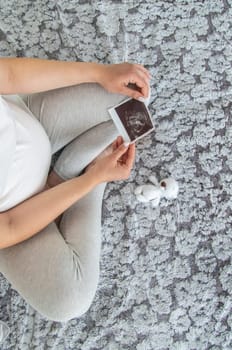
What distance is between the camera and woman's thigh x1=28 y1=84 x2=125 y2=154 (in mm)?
1108

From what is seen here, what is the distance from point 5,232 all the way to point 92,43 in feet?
2.12

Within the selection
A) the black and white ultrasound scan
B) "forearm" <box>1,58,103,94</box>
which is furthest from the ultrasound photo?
"forearm" <box>1,58,103,94</box>

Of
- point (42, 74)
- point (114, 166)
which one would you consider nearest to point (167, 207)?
point (114, 166)

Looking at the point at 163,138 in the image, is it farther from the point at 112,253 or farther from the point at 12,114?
the point at 12,114


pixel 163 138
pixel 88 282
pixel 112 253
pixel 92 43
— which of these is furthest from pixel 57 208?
pixel 92 43

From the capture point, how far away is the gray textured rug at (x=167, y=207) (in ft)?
3.91

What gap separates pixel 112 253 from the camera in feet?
4.05

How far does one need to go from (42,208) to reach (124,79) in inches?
14.1

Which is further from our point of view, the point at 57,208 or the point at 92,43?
the point at 92,43

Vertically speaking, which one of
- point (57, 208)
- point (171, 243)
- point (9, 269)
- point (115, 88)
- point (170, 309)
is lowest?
point (170, 309)

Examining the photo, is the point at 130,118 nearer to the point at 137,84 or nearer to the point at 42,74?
the point at 137,84

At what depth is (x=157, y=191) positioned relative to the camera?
1.22 meters

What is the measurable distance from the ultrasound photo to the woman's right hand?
0.24ft

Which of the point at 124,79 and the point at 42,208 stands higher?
the point at 124,79
